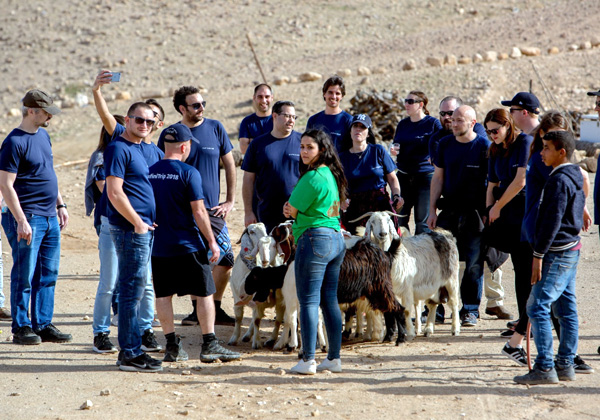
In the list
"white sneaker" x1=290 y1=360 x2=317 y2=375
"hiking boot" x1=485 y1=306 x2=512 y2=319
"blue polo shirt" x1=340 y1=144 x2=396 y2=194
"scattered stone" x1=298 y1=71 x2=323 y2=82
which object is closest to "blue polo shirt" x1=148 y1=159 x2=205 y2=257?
"white sneaker" x1=290 y1=360 x2=317 y2=375

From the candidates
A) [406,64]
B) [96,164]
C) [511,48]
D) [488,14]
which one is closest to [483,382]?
[96,164]

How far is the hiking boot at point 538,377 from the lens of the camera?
6133mm

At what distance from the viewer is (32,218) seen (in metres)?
7.40

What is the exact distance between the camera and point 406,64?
28906 mm

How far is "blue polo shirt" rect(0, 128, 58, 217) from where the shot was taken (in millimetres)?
7238

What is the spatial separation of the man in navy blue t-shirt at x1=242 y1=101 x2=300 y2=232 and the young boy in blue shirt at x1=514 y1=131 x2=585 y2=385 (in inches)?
112

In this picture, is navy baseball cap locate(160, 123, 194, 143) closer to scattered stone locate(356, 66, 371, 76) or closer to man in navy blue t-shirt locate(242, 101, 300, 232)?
man in navy blue t-shirt locate(242, 101, 300, 232)

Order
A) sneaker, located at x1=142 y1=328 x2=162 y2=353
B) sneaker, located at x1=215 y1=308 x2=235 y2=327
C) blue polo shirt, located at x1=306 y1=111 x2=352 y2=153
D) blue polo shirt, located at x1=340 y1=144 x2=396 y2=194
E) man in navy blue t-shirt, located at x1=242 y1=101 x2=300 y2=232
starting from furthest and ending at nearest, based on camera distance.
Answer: blue polo shirt, located at x1=306 y1=111 x2=352 y2=153 → sneaker, located at x1=215 y1=308 x2=235 y2=327 → blue polo shirt, located at x1=340 y1=144 x2=396 y2=194 → man in navy blue t-shirt, located at x1=242 y1=101 x2=300 y2=232 → sneaker, located at x1=142 y1=328 x2=162 y2=353

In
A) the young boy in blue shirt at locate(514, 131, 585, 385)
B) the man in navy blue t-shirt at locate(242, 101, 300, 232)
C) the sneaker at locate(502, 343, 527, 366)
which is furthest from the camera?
the man in navy blue t-shirt at locate(242, 101, 300, 232)

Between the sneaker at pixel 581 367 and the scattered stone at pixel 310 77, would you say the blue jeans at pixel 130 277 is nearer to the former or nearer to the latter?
the sneaker at pixel 581 367

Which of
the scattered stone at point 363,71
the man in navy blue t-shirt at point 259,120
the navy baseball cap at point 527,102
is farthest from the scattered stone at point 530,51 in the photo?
the navy baseball cap at point 527,102

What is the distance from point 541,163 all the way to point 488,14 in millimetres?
36249

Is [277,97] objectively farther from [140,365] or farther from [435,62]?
[140,365]

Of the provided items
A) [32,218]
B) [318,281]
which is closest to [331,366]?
[318,281]
